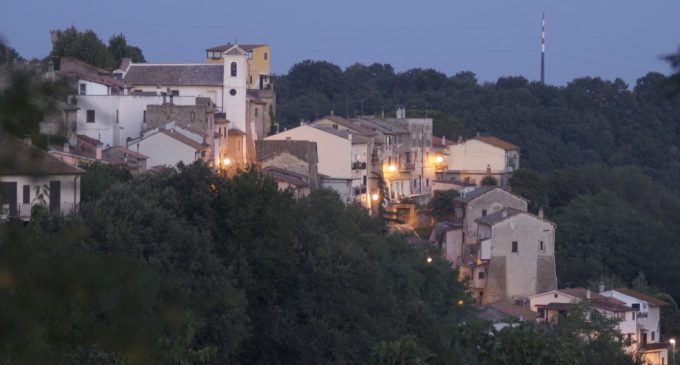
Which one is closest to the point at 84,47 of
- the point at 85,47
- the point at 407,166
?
the point at 85,47

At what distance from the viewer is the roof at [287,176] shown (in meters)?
32.7

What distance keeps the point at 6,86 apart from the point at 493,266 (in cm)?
3441

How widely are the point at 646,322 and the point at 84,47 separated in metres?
16.5

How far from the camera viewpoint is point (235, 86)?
34.9 metres

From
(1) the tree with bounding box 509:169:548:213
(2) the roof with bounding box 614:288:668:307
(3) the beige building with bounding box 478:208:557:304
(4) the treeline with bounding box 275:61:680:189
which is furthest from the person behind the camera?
(4) the treeline with bounding box 275:61:680:189

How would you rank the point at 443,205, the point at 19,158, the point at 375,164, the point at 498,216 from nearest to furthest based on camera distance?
the point at 19,158
the point at 498,216
the point at 443,205
the point at 375,164

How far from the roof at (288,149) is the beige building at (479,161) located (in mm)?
12825

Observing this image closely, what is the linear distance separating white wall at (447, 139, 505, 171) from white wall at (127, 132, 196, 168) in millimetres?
20110

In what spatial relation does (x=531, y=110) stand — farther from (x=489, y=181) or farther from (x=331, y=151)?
(x=331, y=151)

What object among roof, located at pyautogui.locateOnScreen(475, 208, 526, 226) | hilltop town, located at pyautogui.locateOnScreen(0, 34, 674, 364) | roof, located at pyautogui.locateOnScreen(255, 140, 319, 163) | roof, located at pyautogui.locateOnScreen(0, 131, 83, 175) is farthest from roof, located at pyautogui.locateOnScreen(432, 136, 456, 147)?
roof, located at pyautogui.locateOnScreen(0, 131, 83, 175)

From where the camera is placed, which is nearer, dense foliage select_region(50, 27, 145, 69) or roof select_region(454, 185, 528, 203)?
dense foliage select_region(50, 27, 145, 69)

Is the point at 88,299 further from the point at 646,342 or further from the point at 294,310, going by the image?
the point at 646,342

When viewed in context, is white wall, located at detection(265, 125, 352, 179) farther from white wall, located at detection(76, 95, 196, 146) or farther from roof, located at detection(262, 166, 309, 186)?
white wall, located at detection(76, 95, 196, 146)

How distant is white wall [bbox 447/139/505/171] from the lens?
48000 mm
